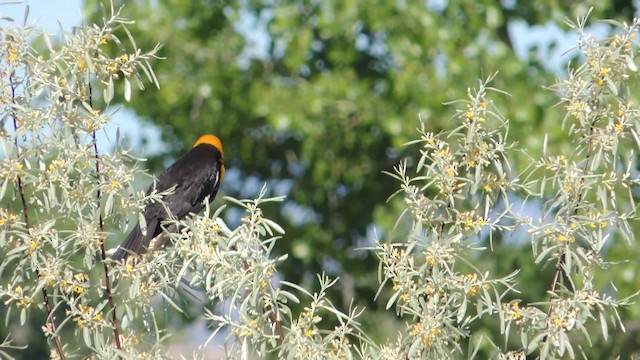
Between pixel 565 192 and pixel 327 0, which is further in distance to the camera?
pixel 327 0

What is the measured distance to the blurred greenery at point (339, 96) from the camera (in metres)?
6.85

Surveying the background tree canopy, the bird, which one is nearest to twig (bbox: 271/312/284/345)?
the bird

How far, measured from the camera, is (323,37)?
7387mm

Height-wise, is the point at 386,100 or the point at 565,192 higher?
the point at 565,192

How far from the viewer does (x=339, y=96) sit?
7.34 m

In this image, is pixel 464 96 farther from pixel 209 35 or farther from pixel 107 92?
pixel 107 92

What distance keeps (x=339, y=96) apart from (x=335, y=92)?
0.05 metres

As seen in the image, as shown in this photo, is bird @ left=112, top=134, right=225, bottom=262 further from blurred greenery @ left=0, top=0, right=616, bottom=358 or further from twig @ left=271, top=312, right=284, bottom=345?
twig @ left=271, top=312, right=284, bottom=345

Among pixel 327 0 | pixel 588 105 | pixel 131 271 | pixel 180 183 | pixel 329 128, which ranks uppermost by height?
pixel 588 105

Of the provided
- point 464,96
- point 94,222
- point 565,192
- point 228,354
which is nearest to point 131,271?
point 94,222

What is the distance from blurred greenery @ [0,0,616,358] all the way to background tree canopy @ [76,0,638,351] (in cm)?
1

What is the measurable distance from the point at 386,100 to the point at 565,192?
5058 millimetres

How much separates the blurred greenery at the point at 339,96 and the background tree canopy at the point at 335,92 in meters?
0.01

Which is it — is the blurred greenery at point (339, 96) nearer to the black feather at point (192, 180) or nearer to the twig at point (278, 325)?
the black feather at point (192, 180)
